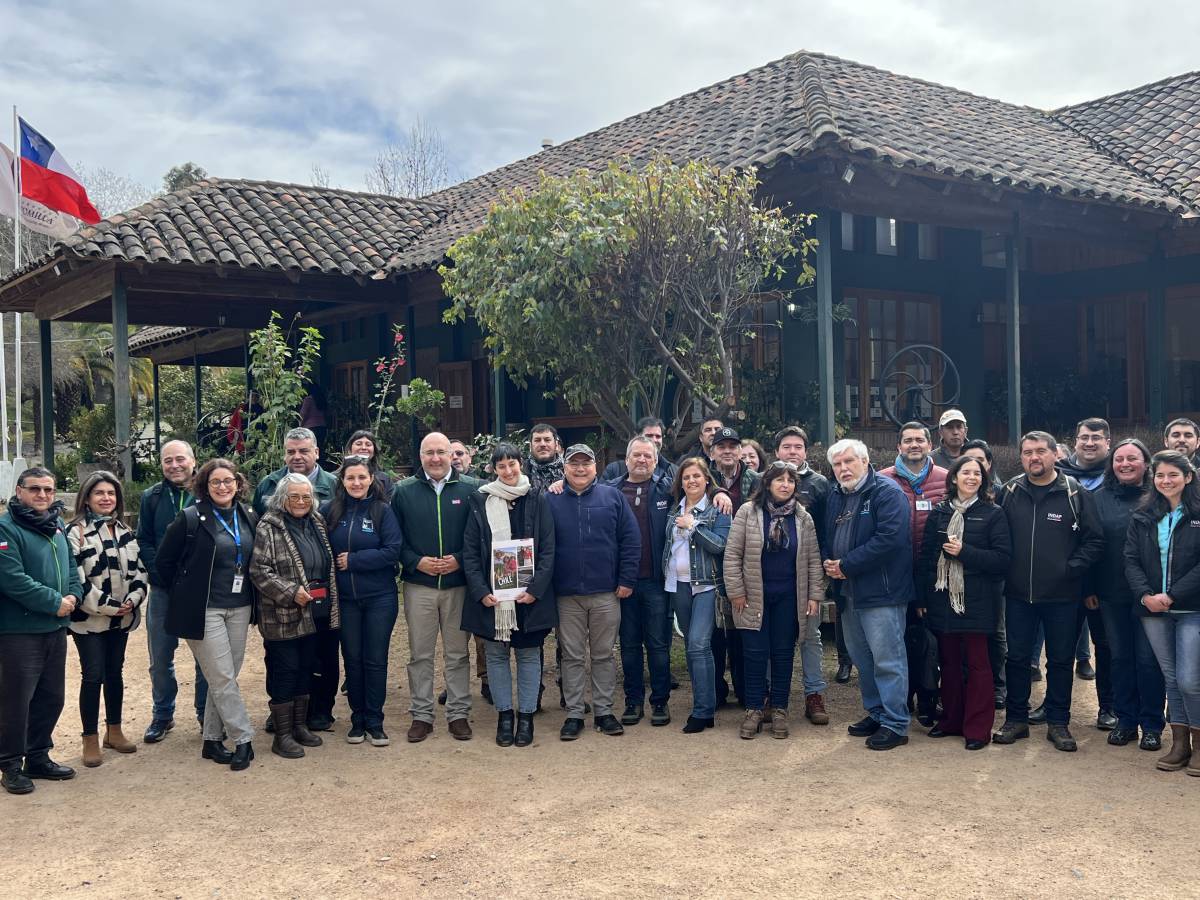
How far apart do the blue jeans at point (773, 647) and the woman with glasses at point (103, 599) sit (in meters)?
3.32

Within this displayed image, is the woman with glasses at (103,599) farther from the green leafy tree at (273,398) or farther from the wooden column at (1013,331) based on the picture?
the wooden column at (1013,331)

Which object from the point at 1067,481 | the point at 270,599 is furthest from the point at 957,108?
the point at 270,599

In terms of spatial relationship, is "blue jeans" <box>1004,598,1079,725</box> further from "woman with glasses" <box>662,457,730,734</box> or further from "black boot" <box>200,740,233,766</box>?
"black boot" <box>200,740,233,766</box>

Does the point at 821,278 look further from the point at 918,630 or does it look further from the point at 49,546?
the point at 49,546

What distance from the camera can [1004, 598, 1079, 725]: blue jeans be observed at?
5.59m

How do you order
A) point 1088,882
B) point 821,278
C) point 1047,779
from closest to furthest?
point 1088,882
point 1047,779
point 821,278

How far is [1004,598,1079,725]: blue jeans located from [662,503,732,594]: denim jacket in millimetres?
1550

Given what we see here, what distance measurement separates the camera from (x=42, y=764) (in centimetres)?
536

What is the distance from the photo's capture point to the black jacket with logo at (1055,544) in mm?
5512

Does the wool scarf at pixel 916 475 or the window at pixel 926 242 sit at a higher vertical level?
the window at pixel 926 242

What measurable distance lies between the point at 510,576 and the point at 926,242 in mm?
9030

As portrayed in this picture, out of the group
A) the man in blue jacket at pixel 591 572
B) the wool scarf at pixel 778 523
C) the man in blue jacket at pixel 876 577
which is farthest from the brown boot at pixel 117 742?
the man in blue jacket at pixel 876 577

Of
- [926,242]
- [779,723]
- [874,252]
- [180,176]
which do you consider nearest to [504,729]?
[779,723]

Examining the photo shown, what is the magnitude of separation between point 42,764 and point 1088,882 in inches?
188
